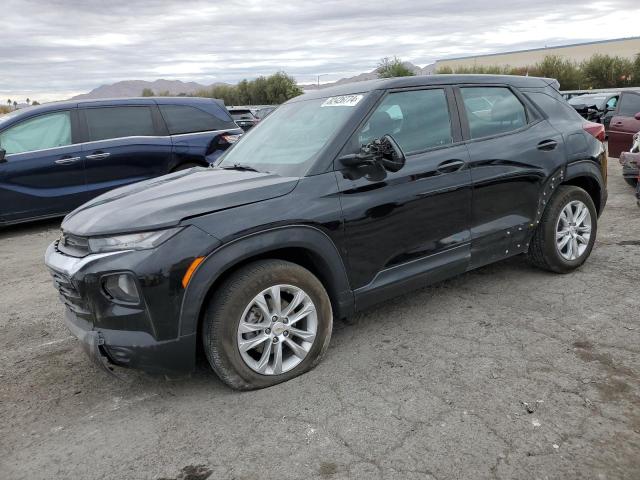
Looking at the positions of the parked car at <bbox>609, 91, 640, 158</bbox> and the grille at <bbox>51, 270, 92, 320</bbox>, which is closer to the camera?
the grille at <bbox>51, 270, 92, 320</bbox>

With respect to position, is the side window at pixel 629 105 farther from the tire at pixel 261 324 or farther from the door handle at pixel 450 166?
the tire at pixel 261 324

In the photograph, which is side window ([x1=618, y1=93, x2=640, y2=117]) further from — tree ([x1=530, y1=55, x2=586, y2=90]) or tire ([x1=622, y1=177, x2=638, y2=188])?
tree ([x1=530, y1=55, x2=586, y2=90])

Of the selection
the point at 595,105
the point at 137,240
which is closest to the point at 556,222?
the point at 137,240

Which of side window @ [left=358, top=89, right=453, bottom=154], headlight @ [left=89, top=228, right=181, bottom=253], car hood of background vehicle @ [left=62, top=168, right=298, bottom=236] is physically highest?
side window @ [left=358, top=89, right=453, bottom=154]

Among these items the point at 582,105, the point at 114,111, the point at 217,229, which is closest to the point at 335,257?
the point at 217,229

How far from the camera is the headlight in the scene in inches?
113

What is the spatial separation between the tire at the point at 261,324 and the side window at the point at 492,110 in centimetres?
187

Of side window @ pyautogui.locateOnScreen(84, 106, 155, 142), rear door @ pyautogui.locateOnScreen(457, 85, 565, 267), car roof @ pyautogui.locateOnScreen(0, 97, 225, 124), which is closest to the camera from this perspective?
rear door @ pyautogui.locateOnScreen(457, 85, 565, 267)

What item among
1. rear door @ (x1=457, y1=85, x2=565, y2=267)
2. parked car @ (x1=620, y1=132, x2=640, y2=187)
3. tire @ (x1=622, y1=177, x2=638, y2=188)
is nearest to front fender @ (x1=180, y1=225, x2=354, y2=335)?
rear door @ (x1=457, y1=85, x2=565, y2=267)

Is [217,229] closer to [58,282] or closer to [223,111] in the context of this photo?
[58,282]

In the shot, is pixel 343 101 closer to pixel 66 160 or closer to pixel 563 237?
pixel 563 237

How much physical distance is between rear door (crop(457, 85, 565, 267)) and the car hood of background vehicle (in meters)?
1.55

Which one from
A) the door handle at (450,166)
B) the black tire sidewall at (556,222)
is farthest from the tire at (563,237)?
the door handle at (450,166)

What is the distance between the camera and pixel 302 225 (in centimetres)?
321
